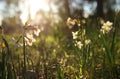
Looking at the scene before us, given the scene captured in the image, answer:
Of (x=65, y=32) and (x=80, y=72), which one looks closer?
(x=80, y=72)

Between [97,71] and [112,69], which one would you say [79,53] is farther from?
[112,69]

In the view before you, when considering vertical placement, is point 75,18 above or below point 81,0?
below

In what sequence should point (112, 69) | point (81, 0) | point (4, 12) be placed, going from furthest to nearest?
1. point (81, 0)
2. point (4, 12)
3. point (112, 69)

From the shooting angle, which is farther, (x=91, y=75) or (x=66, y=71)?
(x=66, y=71)

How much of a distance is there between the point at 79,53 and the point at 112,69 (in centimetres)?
47

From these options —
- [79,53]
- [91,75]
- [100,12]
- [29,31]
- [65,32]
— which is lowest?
[91,75]

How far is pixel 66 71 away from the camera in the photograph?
285 cm

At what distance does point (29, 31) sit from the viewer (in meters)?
2.52

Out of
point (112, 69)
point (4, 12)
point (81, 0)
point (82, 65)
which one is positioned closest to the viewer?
point (112, 69)

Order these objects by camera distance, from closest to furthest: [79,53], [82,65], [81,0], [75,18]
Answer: [82,65]
[79,53]
[75,18]
[81,0]

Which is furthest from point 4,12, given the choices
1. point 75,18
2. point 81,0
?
point 75,18

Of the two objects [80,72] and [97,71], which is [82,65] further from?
[97,71]

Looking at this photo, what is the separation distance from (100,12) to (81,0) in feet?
30.2

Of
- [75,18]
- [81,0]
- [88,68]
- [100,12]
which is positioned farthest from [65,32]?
[81,0]
